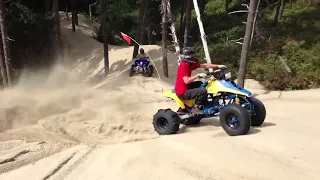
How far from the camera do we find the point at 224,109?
752 cm

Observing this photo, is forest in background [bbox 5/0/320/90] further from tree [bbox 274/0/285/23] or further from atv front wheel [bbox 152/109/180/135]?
atv front wheel [bbox 152/109/180/135]

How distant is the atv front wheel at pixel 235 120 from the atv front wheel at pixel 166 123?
1.09 m

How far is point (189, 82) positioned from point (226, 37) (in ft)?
68.7

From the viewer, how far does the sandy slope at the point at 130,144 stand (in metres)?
5.86

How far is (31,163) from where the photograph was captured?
6.48 m

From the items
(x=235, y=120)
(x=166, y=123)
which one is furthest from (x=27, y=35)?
(x=235, y=120)

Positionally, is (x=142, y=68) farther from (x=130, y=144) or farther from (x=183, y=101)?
(x=130, y=144)

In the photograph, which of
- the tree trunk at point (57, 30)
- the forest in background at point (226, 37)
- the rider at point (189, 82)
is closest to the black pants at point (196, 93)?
the rider at point (189, 82)

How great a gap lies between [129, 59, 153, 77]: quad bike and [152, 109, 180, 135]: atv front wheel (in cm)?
1097

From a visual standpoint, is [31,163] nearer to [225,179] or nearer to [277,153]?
[225,179]

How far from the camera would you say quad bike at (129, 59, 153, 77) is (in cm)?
1939

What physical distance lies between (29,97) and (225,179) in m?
7.68

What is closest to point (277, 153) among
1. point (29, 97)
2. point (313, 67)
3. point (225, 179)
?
point (225, 179)

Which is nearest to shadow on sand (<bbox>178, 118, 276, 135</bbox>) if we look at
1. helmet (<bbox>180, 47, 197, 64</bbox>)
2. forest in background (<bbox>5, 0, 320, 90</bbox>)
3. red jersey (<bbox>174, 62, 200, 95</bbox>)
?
red jersey (<bbox>174, 62, 200, 95</bbox>)
